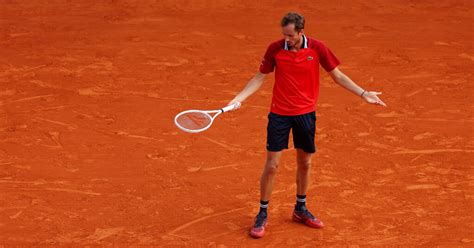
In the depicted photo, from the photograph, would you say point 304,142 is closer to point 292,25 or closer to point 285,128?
point 285,128

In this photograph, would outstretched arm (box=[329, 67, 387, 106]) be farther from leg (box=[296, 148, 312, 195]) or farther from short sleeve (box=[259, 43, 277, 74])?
leg (box=[296, 148, 312, 195])

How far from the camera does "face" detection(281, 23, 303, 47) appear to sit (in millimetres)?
7973

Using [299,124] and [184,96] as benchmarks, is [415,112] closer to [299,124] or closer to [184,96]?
[184,96]

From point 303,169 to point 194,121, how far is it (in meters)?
1.25

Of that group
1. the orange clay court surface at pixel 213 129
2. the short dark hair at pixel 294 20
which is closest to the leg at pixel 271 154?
the orange clay court surface at pixel 213 129

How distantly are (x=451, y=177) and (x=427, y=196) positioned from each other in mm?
669

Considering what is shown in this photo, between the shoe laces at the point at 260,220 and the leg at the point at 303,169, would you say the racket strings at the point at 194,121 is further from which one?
the shoe laces at the point at 260,220

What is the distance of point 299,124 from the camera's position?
8.42 meters

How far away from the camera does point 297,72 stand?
27.1 ft

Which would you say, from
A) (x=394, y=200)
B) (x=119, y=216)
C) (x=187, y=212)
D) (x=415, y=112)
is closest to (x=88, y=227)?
(x=119, y=216)

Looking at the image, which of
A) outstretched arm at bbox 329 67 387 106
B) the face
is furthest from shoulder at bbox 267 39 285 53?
outstretched arm at bbox 329 67 387 106

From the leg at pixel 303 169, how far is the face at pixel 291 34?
1.17m

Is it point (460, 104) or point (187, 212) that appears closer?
point (187, 212)

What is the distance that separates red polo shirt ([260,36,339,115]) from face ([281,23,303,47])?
0.11 m
